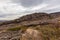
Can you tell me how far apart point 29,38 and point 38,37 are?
236cm

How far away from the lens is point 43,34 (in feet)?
99.8

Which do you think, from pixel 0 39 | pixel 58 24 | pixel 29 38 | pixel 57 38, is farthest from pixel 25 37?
pixel 0 39

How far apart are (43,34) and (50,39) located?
5.99 feet

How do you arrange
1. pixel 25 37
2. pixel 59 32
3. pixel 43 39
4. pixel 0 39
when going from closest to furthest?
pixel 43 39 → pixel 25 37 → pixel 59 32 → pixel 0 39

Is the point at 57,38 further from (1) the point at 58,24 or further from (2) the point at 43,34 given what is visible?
(1) the point at 58,24

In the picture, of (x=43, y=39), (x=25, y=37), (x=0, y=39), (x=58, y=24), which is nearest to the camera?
(x=43, y=39)

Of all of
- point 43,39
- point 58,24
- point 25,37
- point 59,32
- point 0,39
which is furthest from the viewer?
point 0,39

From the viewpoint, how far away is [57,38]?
107 ft

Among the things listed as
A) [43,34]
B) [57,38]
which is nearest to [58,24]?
[57,38]

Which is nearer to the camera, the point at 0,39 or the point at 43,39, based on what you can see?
the point at 43,39

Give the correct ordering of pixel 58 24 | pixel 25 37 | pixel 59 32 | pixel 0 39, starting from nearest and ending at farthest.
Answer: pixel 25 37
pixel 59 32
pixel 58 24
pixel 0 39

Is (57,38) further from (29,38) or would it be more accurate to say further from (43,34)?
(29,38)

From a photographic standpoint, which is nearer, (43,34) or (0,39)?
(43,34)

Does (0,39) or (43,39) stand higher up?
(43,39)
